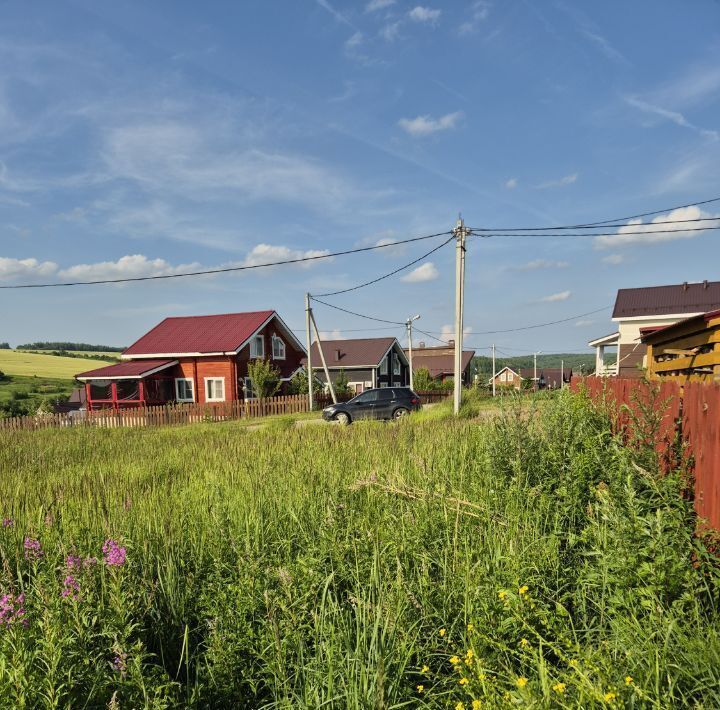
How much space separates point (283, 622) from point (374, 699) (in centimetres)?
69

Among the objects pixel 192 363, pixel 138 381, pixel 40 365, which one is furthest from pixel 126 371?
pixel 40 365

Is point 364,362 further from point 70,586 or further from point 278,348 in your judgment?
point 70,586

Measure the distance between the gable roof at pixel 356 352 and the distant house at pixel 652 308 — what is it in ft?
68.7

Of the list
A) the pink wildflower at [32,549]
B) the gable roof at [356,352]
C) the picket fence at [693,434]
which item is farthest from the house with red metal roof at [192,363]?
→ the picket fence at [693,434]

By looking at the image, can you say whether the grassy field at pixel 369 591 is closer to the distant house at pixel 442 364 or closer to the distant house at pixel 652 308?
the distant house at pixel 652 308

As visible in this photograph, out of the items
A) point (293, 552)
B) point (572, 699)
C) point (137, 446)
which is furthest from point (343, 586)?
point (137, 446)

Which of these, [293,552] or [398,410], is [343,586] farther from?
[398,410]

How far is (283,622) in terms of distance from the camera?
2500mm

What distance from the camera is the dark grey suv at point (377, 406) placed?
2181cm

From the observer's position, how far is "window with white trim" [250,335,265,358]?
101 ft

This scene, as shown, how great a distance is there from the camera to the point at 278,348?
33750 mm

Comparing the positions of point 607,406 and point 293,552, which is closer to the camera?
point 293,552

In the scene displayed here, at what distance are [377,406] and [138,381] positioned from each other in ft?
51.8

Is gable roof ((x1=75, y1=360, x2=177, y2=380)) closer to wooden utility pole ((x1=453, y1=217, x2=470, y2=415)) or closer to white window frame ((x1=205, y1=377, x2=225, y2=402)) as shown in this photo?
white window frame ((x1=205, y1=377, x2=225, y2=402))
